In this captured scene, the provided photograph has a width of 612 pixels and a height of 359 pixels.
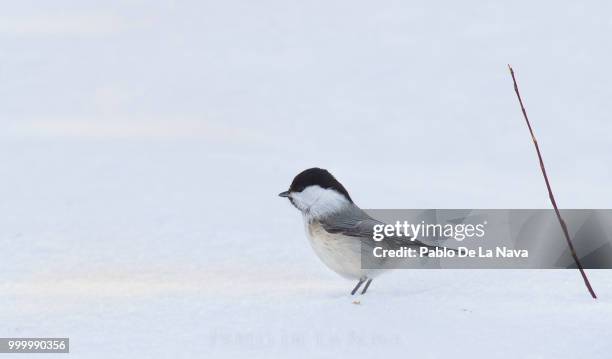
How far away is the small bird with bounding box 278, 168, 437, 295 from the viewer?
25.9 ft

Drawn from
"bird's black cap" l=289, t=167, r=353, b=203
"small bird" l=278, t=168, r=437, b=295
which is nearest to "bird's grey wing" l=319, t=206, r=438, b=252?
"small bird" l=278, t=168, r=437, b=295

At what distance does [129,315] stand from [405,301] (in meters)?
2.07

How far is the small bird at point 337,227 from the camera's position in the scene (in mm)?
7898

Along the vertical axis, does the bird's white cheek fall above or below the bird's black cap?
below

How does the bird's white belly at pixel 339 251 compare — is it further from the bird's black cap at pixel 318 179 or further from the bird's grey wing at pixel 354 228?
the bird's black cap at pixel 318 179

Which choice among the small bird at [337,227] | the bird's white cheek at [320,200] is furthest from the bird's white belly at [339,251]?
the bird's white cheek at [320,200]

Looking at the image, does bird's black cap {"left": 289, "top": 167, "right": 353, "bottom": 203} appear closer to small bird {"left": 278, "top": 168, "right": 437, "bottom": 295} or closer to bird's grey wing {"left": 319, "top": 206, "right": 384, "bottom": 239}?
small bird {"left": 278, "top": 168, "right": 437, "bottom": 295}

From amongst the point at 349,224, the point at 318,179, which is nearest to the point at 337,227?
the point at 349,224

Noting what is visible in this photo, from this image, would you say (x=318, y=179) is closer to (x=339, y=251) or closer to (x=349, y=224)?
(x=349, y=224)

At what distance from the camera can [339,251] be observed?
7.90m

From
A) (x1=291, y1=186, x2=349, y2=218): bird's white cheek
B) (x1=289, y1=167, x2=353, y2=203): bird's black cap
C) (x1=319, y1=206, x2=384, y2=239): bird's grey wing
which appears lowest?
(x1=319, y1=206, x2=384, y2=239): bird's grey wing

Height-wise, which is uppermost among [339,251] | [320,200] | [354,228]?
[320,200]

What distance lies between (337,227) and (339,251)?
181mm

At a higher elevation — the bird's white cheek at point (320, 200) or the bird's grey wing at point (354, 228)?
the bird's white cheek at point (320, 200)
